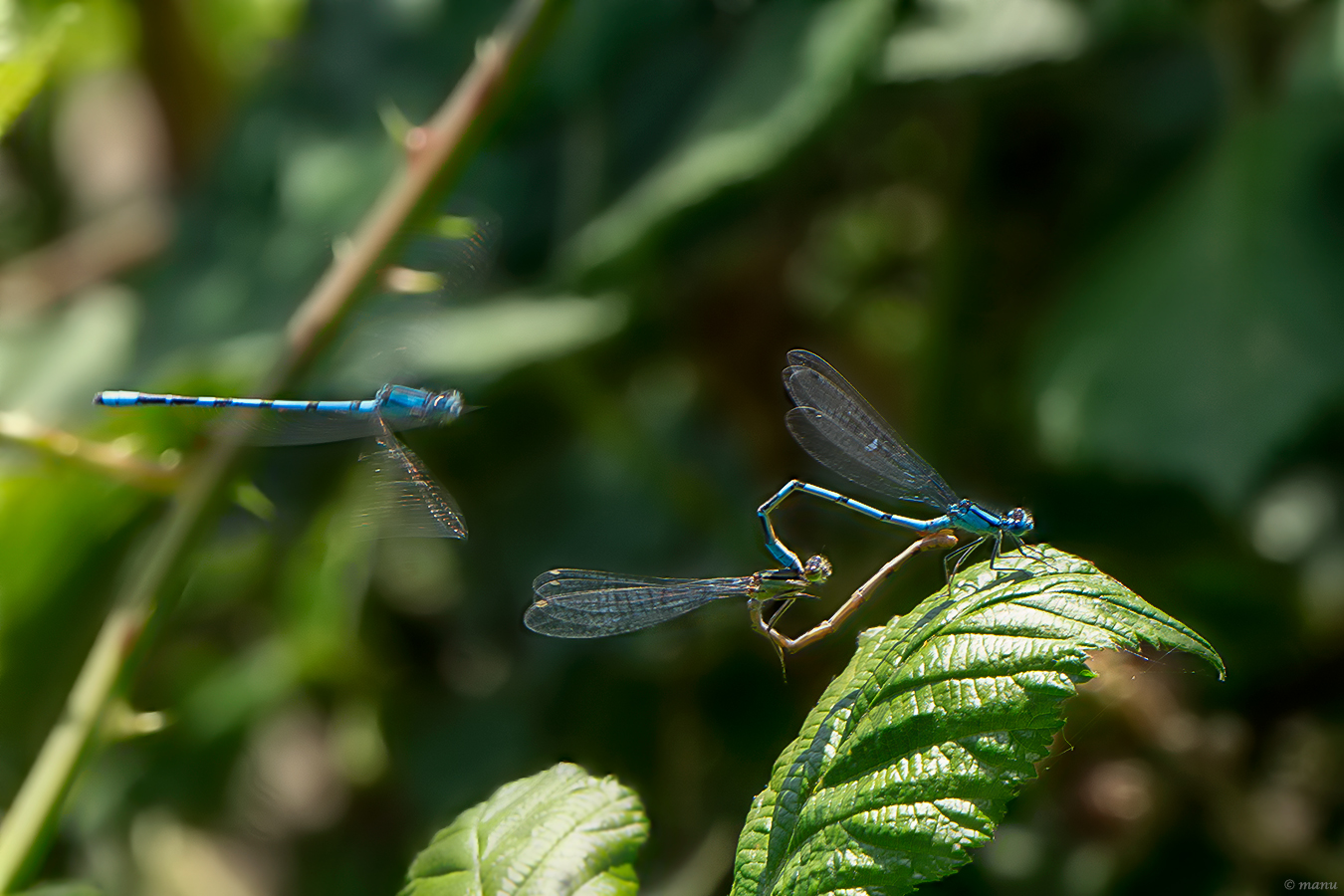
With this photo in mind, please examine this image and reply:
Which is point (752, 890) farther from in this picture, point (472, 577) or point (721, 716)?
point (472, 577)

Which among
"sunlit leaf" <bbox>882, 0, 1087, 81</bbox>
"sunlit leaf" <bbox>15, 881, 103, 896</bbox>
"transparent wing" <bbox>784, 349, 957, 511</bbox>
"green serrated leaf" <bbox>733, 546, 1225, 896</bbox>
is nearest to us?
"green serrated leaf" <bbox>733, 546, 1225, 896</bbox>

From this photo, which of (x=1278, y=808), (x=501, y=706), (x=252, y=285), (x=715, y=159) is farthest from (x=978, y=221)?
(x=252, y=285)

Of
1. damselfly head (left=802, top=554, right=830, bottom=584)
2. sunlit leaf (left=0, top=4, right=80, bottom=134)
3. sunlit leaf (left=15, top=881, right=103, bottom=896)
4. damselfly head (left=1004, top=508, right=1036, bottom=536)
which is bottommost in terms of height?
sunlit leaf (left=15, top=881, right=103, bottom=896)

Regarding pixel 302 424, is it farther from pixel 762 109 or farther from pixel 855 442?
pixel 762 109

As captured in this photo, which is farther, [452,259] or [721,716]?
[721,716]

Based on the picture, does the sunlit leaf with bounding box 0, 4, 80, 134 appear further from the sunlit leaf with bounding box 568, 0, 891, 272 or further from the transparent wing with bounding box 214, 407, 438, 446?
the sunlit leaf with bounding box 568, 0, 891, 272

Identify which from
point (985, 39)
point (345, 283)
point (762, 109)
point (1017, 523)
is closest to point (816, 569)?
point (1017, 523)

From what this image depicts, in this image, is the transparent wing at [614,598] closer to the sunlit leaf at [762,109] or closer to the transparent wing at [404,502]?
the transparent wing at [404,502]

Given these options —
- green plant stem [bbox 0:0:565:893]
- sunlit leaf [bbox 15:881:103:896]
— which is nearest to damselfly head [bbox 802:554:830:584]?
green plant stem [bbox 0:0:565:893]
